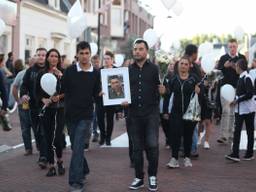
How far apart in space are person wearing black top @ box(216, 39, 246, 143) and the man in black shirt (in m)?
4.26

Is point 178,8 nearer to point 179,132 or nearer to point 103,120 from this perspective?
point 103,120

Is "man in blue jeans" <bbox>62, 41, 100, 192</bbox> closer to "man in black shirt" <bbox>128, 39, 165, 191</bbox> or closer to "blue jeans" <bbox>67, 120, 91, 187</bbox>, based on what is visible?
"blue jeans" <bbox>67, 120, 91, 187</bbox>

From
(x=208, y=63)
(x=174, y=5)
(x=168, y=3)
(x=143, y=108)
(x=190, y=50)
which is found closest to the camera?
(x=143, y=108)

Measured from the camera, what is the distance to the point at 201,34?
129000mm

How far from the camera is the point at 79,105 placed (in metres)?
8.23

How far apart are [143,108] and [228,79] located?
201 inches

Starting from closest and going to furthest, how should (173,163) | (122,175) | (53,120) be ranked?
(53,120)
(122,175)
(173,163)

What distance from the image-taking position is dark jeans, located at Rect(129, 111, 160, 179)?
8398 millimetres

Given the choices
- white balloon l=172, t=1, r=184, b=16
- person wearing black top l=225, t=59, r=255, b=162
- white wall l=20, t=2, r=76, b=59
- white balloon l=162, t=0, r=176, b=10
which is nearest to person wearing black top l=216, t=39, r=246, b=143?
person wearing black top l=225, t=59, r=255, b=162

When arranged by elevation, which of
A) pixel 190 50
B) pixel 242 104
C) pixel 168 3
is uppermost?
pixel 168 3

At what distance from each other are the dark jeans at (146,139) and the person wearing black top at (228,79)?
4.35m

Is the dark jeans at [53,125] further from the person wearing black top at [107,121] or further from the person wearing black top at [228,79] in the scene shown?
the person wearing black top at [228,79]

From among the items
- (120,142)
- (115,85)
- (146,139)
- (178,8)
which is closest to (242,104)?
(146,139)

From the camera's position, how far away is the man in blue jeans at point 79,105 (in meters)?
8.20
